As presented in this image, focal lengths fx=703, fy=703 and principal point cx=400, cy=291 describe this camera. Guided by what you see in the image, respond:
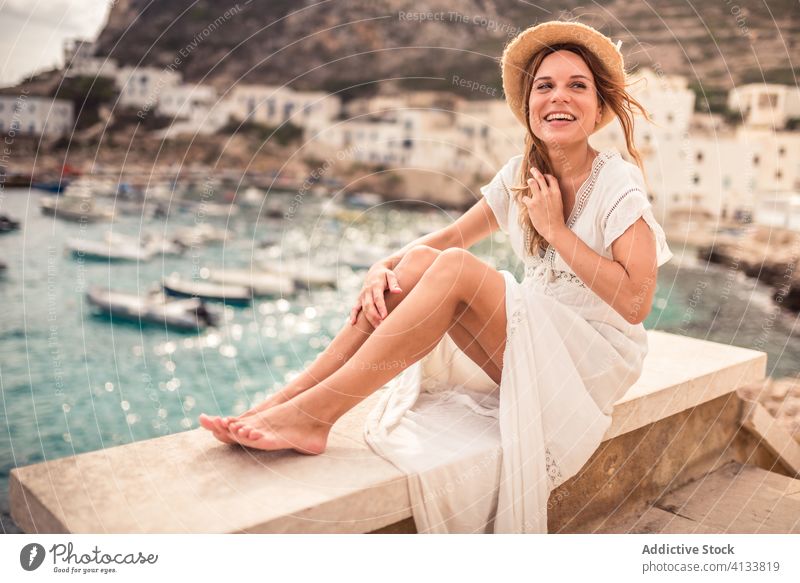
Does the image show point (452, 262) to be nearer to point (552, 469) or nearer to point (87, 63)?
point (552, 469)

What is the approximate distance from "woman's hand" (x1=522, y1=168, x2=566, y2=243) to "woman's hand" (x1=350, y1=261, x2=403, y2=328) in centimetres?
32

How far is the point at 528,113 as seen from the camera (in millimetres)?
1622

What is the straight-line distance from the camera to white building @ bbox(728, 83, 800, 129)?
39.0ft

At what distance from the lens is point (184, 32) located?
699 inches

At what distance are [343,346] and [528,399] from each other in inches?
14.9

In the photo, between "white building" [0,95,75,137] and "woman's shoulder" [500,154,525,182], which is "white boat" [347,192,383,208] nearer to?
"white building" [0,95,75,137]

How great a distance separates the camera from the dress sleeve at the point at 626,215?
1387mm

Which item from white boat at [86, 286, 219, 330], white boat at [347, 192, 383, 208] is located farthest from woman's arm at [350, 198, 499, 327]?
white boat at [347, 192, 383, 208]

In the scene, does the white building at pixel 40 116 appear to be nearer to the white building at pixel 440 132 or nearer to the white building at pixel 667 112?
the white building at pixel 440 132

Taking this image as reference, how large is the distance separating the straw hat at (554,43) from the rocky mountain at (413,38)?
5.35m
